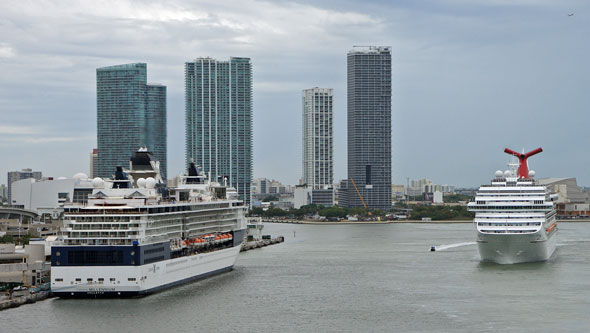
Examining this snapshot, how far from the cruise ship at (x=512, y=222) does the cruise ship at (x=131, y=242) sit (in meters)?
14.6

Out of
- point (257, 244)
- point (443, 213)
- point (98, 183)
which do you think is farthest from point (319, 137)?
point (98, 183)

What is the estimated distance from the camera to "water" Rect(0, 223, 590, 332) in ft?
105

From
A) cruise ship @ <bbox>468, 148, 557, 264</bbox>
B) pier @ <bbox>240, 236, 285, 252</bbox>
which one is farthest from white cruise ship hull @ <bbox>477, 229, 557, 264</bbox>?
pier @ <bbox>240, 236, 285, 252</bbox>

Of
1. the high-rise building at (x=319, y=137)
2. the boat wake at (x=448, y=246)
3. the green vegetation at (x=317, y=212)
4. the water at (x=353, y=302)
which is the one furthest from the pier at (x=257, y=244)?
the high-rise building at (x=319, y=137)

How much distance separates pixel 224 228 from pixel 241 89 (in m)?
121

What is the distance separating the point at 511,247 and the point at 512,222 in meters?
1.34

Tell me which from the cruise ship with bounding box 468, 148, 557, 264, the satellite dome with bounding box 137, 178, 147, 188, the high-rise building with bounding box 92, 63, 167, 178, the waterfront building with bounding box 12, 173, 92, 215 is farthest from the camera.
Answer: the high-rise building with bounding box 92, 63, 167, 178

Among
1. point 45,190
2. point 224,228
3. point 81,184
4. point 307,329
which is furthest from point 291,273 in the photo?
point 45,190

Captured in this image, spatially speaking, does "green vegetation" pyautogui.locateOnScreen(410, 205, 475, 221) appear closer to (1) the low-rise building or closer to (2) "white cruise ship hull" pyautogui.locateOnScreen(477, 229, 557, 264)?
(2) "white cruise ship hull" pyautogui.locateOnScreen(477, 229, 557, 264)

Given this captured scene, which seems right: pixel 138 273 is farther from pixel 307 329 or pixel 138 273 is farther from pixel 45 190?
pixel 45 190

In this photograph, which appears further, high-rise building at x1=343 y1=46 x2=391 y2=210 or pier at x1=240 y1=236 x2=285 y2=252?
high-rise building at x1=343 y1=46 x2=391 y2=210

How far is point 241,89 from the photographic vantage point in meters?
169

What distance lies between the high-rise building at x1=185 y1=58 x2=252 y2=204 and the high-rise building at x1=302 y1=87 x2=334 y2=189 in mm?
22245

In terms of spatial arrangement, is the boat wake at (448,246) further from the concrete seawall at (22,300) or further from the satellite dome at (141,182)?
the concrete seawall at (22,300)
